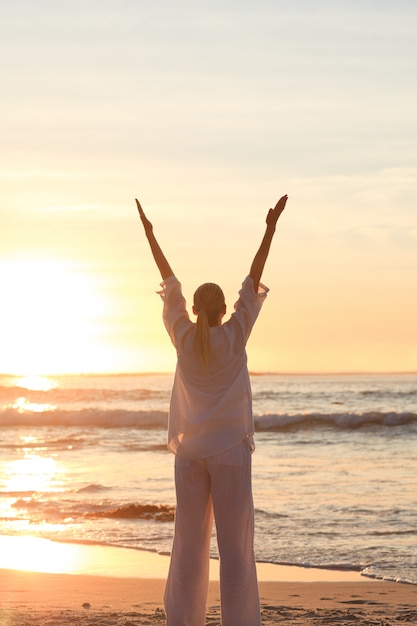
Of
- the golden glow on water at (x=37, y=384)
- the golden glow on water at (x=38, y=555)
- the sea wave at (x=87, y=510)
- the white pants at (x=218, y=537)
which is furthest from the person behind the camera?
the golden glow on water at (x=37, y=384)

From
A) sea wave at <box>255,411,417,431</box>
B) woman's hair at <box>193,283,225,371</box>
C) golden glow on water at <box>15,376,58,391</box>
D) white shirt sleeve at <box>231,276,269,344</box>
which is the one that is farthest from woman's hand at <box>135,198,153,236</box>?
golden glow on water at <box>15,376,58,391</box>

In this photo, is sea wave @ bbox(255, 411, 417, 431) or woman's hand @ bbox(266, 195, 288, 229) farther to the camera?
sea wave @ bbox(255, 411, 417, 431)

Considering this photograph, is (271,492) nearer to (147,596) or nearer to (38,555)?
(38,555)

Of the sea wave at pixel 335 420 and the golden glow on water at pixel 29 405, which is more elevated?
the golden glow on water at pixel 29 405

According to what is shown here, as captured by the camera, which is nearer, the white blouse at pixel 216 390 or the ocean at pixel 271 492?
the white blouse at pixel 216 390

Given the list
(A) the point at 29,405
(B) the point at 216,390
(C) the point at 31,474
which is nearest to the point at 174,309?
(B) the point at 216,390

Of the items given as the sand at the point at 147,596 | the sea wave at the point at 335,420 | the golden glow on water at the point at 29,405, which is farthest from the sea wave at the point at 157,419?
the sand at the point at 147,596

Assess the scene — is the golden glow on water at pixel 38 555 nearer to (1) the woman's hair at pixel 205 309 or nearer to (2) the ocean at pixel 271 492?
(2) the ocean at pixel 271 492

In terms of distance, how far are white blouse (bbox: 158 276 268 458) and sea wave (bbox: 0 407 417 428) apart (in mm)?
26154

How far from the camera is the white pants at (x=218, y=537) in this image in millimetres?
4691

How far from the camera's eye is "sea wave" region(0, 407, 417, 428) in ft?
103

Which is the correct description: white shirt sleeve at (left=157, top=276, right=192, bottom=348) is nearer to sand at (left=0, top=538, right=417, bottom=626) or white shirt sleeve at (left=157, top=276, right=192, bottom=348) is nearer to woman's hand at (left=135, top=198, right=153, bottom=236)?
woman's hand at (left=135, top=198, right=153, bottom=236)

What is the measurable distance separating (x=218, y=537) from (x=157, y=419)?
3025cm

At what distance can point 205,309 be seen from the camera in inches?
189
